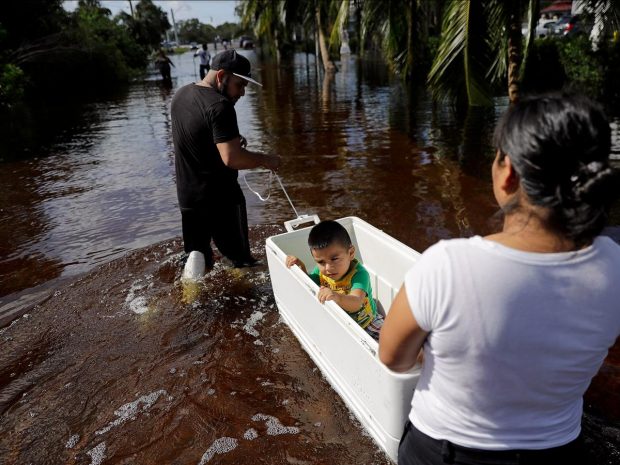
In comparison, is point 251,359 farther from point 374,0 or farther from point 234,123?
point 374,0

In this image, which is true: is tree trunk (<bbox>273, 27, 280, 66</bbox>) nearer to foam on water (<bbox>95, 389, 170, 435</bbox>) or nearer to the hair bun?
foam on water (<bbox>95, 389, 170, 435</bbox>)

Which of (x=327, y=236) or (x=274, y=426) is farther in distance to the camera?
(x=327, y=236)

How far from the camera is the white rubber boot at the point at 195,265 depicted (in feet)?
13.7

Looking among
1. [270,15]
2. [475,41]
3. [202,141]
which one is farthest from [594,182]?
[270,15]

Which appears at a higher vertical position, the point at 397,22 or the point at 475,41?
the point at 397,22

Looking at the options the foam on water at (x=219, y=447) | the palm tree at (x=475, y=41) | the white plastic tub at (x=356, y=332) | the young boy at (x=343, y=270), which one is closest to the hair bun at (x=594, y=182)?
the white plastic tub at (x=356, y=332)

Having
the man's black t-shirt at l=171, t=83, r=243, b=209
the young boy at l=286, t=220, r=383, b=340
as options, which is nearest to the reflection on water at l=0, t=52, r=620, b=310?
the man's black t-shirt at l=171, t=83, r=243, b=209

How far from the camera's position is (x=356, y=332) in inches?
88.7

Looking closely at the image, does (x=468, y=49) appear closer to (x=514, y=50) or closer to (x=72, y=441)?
(x=514, y=50)

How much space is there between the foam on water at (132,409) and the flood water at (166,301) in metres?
0.01

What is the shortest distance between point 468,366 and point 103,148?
11.3 meters

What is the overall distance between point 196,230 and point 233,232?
331 mm

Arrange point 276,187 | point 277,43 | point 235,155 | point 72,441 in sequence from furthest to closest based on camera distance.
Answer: point 277,43
point 276,187
point 235,155
point 72,441

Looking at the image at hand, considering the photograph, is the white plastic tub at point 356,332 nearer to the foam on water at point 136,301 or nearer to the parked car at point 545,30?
the foam on water at point 136,301
